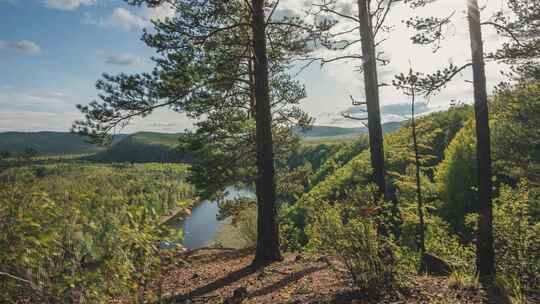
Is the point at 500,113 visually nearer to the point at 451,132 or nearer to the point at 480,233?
the point at 480,233

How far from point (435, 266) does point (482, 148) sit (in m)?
2.59

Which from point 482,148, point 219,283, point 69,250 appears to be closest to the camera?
point 69,250

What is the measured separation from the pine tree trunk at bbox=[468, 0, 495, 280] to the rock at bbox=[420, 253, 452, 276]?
0.81 meters

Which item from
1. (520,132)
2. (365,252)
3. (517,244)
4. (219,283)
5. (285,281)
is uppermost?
(520,132)

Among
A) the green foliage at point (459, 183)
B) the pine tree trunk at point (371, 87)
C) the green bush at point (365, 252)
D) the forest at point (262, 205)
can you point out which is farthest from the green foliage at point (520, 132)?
the green bush at point (365, 252)

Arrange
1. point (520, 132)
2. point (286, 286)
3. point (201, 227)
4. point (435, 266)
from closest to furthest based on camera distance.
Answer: point (286, 286)
point (435, 266)
point (520, 132)
point (201, 227)

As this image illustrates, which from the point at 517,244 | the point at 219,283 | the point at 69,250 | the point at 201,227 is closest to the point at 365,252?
the point at 69,250

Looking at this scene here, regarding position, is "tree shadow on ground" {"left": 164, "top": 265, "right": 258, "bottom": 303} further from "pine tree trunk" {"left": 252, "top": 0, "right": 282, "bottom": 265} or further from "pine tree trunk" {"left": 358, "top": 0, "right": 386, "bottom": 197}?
"pine tree trunk" {"left": 358, "top": 0, "right": 386, "bottom": 197}

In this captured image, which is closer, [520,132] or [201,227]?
[520,132]

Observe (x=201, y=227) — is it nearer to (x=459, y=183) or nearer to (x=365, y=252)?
(x=459, y=183)

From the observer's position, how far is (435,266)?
676cm

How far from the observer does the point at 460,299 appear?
4.61 m

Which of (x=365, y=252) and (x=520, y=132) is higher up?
(x=520, y=132)

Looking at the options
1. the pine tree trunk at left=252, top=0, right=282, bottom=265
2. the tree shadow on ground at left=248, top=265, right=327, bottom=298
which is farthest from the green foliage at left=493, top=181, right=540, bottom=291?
the pine tree trunk at left=252, top=0, right=282, bottom=265
